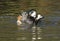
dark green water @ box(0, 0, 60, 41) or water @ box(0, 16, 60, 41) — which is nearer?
water @ box(0, 16, 60, 41)

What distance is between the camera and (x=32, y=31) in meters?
11.8

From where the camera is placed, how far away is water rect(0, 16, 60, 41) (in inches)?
424

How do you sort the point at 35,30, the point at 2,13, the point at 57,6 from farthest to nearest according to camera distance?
the point at 57,6 → the point at 2,13 → the point at 35,30

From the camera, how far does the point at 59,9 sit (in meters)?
15.7

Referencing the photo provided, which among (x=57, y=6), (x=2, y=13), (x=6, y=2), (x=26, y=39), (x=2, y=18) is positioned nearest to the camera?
(x=26, y=39)

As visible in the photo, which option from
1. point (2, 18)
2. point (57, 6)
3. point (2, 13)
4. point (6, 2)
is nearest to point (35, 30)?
point (2, 18)

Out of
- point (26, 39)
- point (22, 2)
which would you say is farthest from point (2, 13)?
point (26, 39)

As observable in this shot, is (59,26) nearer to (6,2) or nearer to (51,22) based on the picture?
(51,22)

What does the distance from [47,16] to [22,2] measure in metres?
3.96

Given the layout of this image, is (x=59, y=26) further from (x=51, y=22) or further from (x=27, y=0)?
(x=27, y=0)

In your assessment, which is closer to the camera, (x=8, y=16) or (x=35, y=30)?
(x=35, y=30)

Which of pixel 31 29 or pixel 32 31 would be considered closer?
pixel 32 31

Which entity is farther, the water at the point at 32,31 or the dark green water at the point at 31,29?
the dark green water at the point at 31,29

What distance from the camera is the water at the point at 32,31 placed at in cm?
1077
